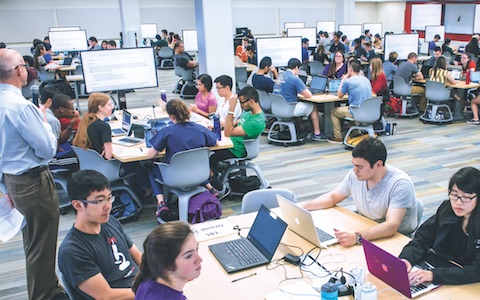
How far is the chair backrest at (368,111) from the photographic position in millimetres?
A: 6203

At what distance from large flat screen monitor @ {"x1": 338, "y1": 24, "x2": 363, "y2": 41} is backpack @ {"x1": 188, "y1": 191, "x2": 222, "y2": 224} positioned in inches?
472

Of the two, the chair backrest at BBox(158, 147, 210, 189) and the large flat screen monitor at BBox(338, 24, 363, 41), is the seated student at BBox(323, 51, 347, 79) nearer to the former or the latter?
the chair backrest at BBox(158, 147, 210, 189)

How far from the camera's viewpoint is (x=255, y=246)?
7.93 feet

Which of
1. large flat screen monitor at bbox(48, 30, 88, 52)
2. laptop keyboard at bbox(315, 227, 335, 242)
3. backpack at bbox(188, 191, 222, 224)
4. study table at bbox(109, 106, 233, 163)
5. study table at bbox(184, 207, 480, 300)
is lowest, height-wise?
backpack at bbox(188, 191, 222, 224)

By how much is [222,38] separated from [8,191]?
13.1 feet

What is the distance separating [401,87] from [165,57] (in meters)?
9.21

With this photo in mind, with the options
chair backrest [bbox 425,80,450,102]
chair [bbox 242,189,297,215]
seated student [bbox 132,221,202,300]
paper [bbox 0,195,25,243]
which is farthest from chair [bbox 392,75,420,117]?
seated student [bbox 132,221,202,300]

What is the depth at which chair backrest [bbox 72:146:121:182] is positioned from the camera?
13.4ft

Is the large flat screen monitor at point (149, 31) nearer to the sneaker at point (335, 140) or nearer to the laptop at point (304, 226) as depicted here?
the sneaker at point (335, 140)

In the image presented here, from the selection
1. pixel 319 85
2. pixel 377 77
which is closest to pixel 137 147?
pixel 319 85

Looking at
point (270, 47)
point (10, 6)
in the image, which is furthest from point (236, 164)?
point (10, 6)

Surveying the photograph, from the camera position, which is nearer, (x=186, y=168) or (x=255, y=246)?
(x=255, y=246)

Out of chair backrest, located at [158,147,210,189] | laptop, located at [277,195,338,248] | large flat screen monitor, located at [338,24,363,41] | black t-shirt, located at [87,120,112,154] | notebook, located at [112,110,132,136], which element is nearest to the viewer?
laptop, located at [277,195,338,248]

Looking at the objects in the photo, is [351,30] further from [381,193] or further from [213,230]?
[213,230]
